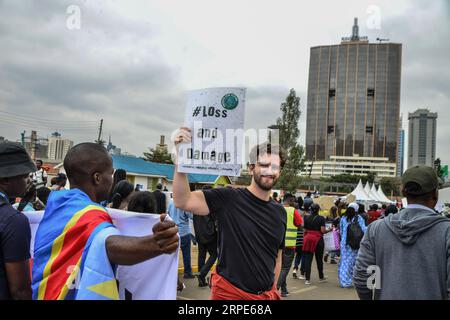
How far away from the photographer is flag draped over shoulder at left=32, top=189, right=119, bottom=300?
1714mm

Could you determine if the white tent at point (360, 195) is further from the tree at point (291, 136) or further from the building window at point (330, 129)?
the building window at point (330, 129)

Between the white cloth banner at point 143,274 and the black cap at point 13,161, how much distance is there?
60 cm

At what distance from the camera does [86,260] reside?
1734 millimetres

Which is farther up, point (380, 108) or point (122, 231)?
point (380, 108)

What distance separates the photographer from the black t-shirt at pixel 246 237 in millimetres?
2982

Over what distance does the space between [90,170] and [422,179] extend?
2065 mm

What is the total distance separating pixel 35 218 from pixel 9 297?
70cm

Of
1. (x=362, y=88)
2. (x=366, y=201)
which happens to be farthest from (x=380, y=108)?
(x=366, y=201)

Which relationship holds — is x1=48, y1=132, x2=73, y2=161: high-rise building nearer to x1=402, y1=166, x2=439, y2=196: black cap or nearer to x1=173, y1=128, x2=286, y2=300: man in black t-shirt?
x1=173, y1=128, x2=286, y2=300: man in black t-shirt

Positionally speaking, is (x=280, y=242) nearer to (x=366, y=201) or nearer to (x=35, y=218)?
(x=35, y=218)

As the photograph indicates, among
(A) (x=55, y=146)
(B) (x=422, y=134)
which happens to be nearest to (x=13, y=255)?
(A) (x=55, y=146)

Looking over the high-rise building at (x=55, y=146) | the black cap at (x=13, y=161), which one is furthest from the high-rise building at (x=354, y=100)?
the black cap at (x=13, y=161)

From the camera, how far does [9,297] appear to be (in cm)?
203

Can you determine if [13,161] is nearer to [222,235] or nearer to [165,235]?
[165,235]
